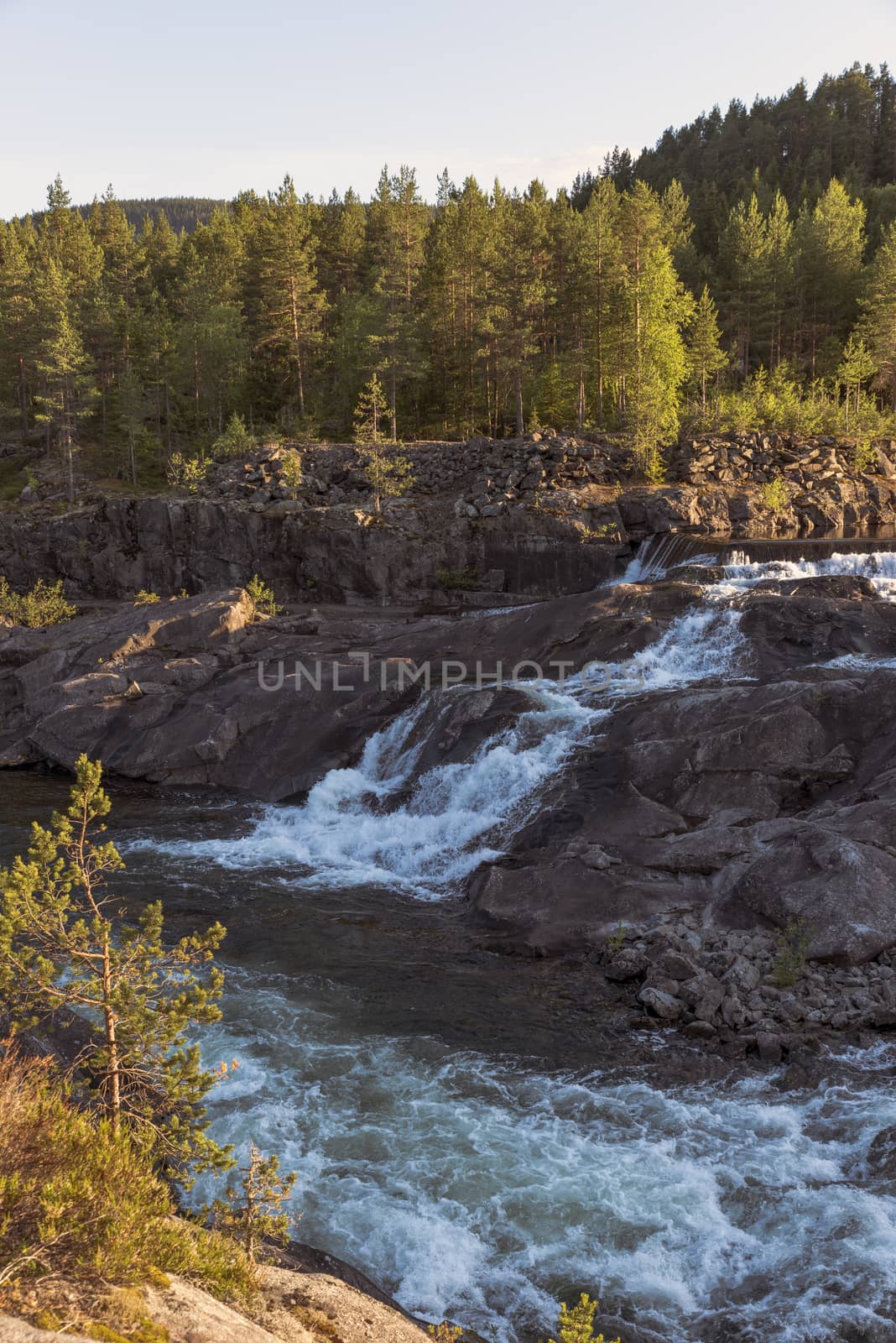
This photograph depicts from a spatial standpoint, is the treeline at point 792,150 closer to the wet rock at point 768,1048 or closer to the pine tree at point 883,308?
the pine tree at point 883,308

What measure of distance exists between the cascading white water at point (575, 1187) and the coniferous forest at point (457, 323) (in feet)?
137

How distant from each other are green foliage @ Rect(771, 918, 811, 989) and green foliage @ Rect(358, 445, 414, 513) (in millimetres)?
38092

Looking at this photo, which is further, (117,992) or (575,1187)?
(575,1187)

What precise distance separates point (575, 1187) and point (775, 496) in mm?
42858

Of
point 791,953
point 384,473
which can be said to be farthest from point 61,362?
point 791,953

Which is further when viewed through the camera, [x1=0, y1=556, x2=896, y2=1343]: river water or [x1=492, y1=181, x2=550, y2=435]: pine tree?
[x1=492, y1=181, x2=550, y2=435]: pine tree

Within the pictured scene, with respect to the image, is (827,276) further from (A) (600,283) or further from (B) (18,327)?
(B) (18,327)

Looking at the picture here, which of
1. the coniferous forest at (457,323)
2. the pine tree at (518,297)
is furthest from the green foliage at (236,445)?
the pine tree at (518,297)

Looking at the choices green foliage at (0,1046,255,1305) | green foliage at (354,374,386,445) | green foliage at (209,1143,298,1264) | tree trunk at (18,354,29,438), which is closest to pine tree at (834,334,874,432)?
green foliage at (354,374,386,445)

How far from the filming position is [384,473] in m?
52.3

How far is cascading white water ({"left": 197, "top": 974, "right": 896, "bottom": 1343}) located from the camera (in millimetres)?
9969

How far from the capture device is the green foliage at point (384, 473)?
51000 mm

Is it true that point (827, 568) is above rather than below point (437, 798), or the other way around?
above

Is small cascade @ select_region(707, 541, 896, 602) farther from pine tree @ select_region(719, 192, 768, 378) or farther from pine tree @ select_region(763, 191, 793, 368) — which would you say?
pine tree @ select_region(719, 192, 768, 378)
